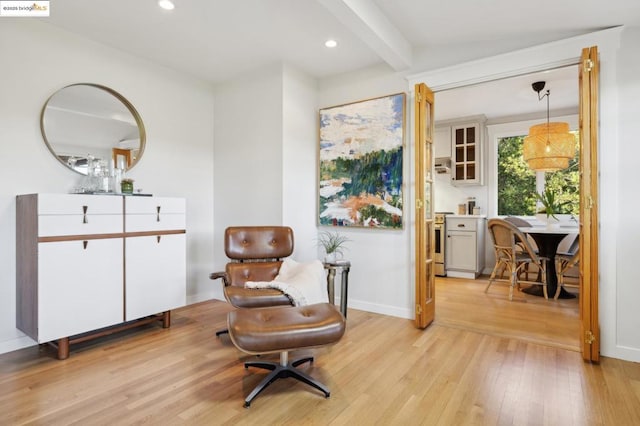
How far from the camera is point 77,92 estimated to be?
2992 millimetres

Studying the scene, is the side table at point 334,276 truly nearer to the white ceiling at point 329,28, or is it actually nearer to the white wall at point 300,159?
the white wall at point 300,159

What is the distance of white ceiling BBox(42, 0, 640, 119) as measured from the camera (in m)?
2.45

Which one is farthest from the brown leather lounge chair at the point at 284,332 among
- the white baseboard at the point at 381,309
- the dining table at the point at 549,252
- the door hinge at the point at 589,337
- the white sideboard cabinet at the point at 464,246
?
the white sideboard cabinet at the point at 464,246

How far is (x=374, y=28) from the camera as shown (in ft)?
8.40

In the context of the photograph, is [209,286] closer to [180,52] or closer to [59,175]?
[59,175]

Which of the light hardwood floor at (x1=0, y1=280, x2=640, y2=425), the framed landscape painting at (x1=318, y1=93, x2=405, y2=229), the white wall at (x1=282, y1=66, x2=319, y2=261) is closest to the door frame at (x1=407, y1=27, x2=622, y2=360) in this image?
the light hardwood floor at (x1=0, y1=280, x2=640, y2=425)

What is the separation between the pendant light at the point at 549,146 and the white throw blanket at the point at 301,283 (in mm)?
3090

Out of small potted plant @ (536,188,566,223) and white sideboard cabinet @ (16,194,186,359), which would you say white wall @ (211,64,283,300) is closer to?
white sideboard cabinet @ (16,194,186,359)

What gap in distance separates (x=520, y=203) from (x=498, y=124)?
4.24ft

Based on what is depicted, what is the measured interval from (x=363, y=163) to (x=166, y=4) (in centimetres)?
218

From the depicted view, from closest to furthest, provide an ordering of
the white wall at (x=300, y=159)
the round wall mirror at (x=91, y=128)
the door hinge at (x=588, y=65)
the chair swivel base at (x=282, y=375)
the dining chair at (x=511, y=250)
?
the chair swivel base at (x=282, y=375)
the door hinge at (x=588, y=65)
the round wall mirror at (x=91, y=128)
the white wall at (x=300, y=159)
the dining chair at (x=511, y=250)

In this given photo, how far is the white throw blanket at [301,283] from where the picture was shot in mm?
2555

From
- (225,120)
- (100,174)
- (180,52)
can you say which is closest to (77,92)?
(100,174)

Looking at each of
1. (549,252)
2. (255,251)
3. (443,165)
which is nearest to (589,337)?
(549,252)
